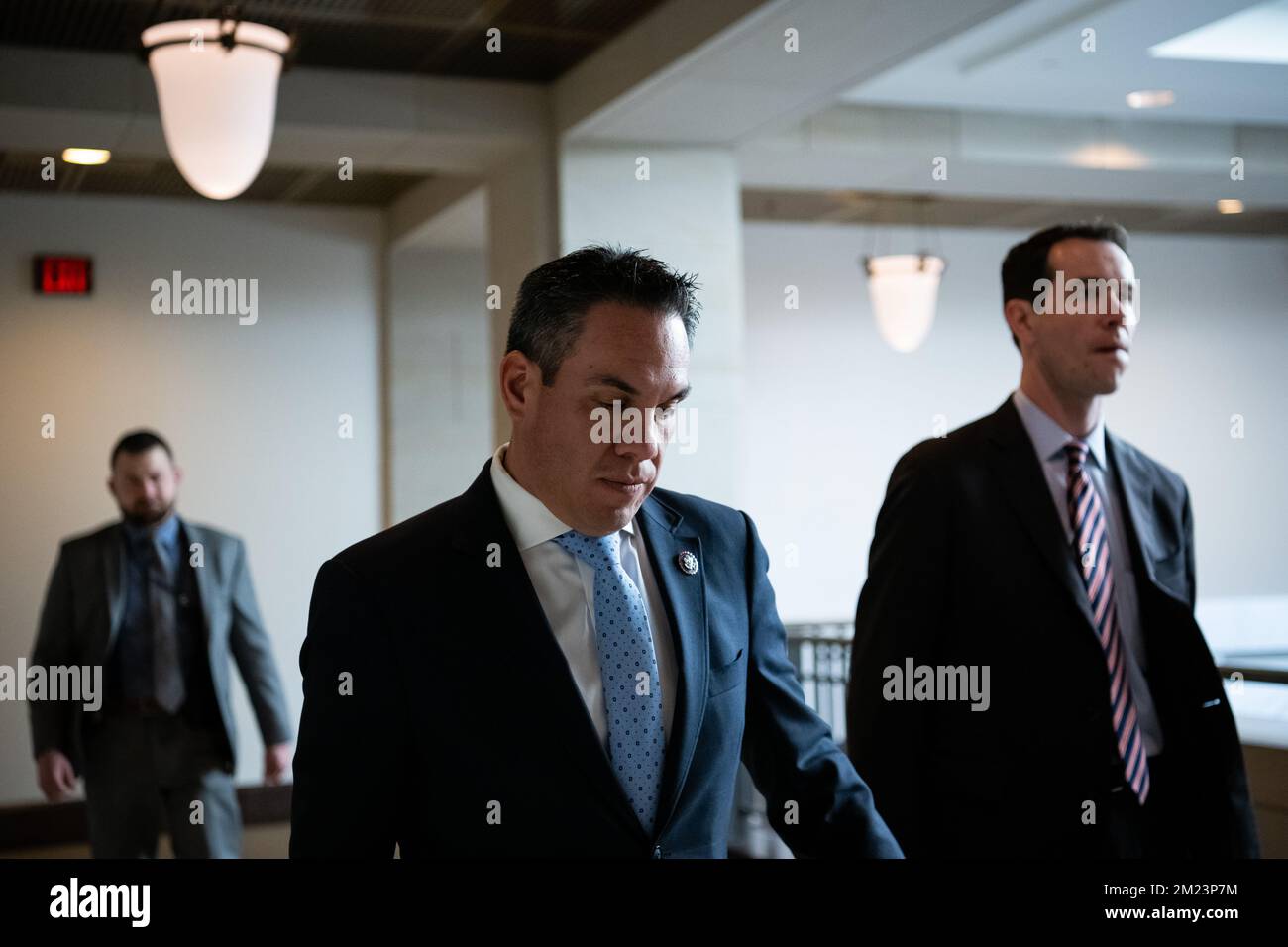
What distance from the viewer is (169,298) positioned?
7207 millimetres

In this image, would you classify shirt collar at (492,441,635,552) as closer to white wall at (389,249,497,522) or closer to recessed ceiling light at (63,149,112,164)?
recessed ceiling light at (63,149,112,164)

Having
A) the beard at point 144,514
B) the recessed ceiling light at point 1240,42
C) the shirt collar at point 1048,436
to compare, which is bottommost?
the beard at point 144,514

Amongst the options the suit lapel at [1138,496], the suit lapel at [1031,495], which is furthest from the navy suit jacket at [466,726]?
the suit lapel at [1138,496]

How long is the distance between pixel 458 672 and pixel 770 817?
465 mm

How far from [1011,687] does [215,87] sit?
8.00 ft

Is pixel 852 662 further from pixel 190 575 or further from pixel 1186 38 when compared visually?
pixel 1186 38

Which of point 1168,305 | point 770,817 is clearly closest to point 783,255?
point 1168,305

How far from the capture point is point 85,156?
5.74 metres

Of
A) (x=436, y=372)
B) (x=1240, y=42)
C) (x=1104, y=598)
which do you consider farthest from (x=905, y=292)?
(x=1104, y=598)

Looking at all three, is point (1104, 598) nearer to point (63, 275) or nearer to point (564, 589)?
point (564, 589)

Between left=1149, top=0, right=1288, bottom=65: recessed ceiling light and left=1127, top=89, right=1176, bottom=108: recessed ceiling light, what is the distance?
1.21 feet

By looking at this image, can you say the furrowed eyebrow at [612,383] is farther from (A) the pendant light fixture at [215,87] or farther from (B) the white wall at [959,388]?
(B) the white wall at [959,388]

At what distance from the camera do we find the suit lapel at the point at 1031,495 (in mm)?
2322

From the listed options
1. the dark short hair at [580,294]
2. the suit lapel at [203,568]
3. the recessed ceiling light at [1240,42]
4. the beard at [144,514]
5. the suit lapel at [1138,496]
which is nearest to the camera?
the dark short hair at [580,294]
